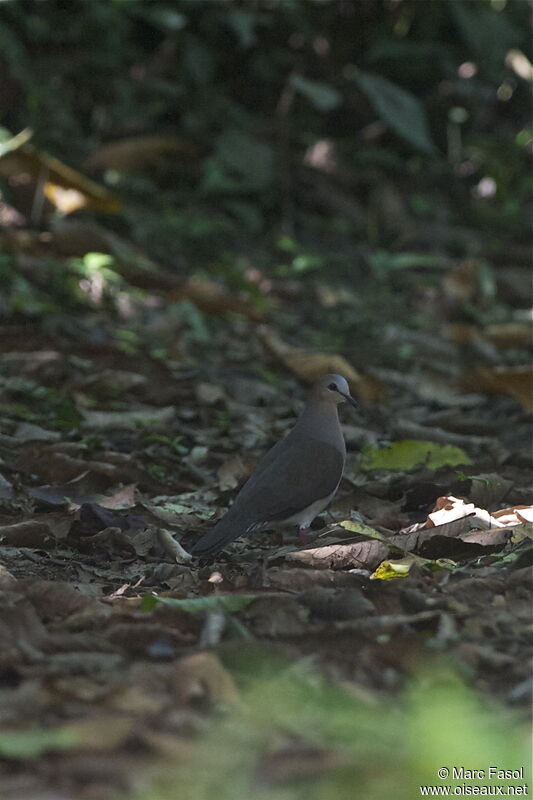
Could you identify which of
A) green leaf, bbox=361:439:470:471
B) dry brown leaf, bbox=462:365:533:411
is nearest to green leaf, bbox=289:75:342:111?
dry brown leaf, bbox=462:365:533:411

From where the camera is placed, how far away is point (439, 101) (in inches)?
394

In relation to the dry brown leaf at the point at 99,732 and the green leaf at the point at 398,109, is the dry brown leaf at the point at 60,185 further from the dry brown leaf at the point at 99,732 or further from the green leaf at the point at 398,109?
the dry brown leaf at the point at 99,732

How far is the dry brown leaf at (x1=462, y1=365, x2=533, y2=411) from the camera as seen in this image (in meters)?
5.66

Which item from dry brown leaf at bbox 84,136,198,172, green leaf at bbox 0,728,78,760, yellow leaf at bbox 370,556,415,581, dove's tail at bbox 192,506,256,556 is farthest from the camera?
dry brown leaf at bbox 84,136,198,172

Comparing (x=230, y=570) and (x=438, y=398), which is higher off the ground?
(x=230, y=570)

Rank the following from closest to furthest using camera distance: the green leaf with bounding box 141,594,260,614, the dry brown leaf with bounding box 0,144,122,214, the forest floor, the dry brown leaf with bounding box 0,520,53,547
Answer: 1. the forest floor
2. the green leaf with bounding box 141,594,260,614
3. the dry brown leaf with bounding box 0,520,53,547
4. the dry brown leaf with bounding box 0,144,122,214

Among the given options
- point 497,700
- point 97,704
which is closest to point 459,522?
point 497,700

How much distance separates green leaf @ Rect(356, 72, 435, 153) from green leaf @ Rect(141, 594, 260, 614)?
271 inches

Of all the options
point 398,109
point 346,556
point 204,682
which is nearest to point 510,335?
point 398,109

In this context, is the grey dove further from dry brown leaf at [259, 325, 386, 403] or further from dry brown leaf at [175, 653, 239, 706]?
dry brown leaf at [259, 325, 386, 403]

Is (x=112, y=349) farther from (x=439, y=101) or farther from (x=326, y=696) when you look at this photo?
(x=439, y=101)

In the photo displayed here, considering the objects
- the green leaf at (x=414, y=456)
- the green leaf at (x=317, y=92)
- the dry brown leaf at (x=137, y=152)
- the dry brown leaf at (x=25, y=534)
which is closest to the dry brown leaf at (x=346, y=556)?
the dry brown leaf at (x=25, y=534)

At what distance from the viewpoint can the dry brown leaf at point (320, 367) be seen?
591cm

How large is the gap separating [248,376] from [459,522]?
2.77 metres
